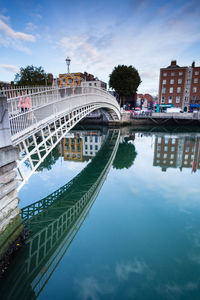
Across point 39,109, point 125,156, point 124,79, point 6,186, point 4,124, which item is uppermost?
point 124,79

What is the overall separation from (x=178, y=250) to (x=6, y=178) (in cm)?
541

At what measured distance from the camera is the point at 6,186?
4.38m

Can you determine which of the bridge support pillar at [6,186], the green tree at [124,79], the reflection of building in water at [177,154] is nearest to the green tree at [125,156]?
the reflection of building in water at [177,154]

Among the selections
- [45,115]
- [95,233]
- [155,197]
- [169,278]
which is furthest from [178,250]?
[45,115]

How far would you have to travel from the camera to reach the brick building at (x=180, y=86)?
39.4 meters

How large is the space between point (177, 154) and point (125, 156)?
5025 mm

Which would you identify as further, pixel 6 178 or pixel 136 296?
pixel 6 178

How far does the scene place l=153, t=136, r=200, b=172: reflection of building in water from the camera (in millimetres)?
13375

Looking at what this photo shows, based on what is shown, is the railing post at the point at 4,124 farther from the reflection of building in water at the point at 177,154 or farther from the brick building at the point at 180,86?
the brick building at the point at 180,86

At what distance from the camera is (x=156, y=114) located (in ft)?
113

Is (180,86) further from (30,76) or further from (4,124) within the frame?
(4,124)

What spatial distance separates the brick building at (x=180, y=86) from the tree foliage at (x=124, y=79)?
6392 millimetres

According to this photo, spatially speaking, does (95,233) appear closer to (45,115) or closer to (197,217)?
(197,217)

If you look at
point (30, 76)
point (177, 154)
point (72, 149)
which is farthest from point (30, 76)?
point (177, 154)
